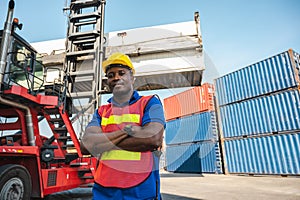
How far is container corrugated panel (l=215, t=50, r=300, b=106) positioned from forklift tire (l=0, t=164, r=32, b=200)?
1156 centimetres

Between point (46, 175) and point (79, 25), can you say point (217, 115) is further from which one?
point (46, 175)

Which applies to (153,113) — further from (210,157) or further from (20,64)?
(210,157)

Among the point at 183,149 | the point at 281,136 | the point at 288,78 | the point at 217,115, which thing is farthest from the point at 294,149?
the point at 183,149

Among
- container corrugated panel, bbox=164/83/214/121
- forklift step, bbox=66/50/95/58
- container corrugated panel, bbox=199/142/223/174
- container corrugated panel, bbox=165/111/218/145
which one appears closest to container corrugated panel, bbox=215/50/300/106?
container corrugated panel, bbox=164/83/214/121

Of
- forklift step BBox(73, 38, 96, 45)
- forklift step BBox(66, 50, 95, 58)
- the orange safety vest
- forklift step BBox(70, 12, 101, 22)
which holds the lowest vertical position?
the orange safety vest

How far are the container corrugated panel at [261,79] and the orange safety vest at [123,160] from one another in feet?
36.8

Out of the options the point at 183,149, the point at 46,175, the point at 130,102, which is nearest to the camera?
the point at 130,102

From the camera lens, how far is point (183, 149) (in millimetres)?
16391

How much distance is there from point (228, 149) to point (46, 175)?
1126cm

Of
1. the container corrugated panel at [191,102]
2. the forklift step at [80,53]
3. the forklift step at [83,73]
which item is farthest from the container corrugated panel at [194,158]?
the forklift step at [80,53]

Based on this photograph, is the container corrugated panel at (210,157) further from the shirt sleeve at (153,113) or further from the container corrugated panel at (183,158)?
the shirt sleeve at (153,113)

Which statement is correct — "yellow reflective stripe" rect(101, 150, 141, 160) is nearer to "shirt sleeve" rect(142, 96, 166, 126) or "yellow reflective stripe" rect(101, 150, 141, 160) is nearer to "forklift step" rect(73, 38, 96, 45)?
"shirt sleeve" rect(142, 96, 166, 126)

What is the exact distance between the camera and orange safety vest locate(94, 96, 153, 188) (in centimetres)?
135

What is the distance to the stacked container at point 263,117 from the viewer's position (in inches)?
401
